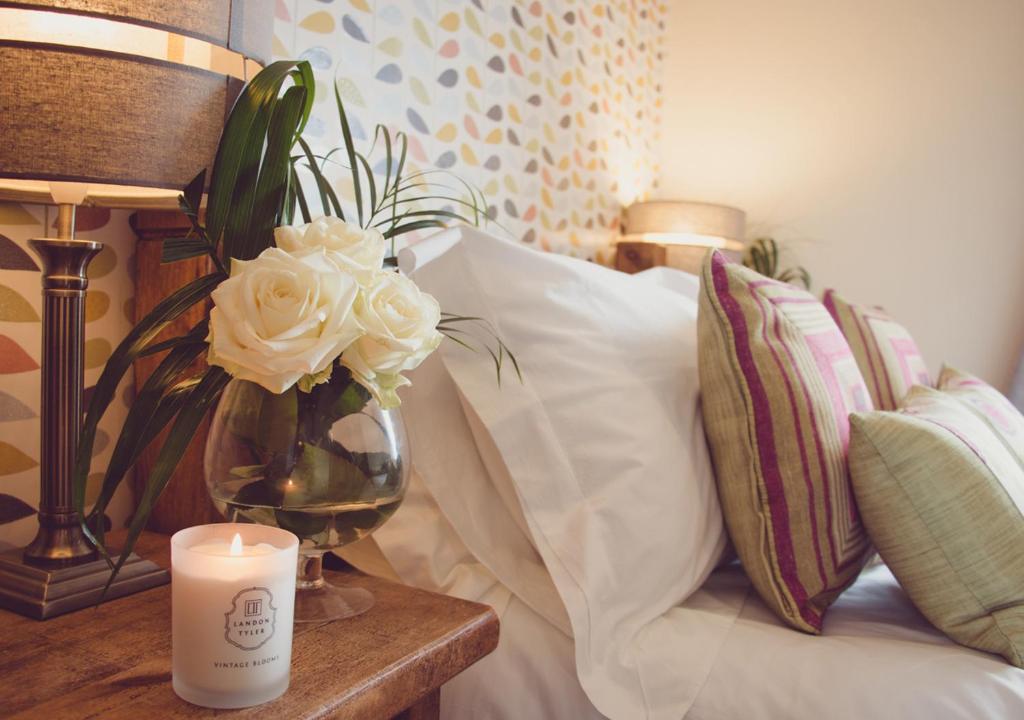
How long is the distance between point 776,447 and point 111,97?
2.57ft

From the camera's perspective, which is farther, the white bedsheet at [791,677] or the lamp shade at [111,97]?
the white bedsheet at [791,677]

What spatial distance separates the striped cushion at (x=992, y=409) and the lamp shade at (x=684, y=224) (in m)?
0.88

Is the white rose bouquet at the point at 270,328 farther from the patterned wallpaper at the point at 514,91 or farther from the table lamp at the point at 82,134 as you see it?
the patterned wallpaper at the point at 514,91

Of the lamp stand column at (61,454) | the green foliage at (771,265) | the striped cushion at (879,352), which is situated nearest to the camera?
the lamp stand column at (61,454)

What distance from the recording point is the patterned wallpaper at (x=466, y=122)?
101 cm

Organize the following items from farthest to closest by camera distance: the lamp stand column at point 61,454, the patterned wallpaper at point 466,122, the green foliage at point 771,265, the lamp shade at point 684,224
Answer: the green foliage at point 771,265 < the lamp shade at point 684,224 < the patterned wallpaper at point 466,122 < the lamp stand column at point 61,454

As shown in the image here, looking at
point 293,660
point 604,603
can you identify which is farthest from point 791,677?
point 293,660

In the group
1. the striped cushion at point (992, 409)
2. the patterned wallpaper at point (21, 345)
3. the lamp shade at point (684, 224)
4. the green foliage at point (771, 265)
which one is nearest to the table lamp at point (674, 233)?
the lamp shade at point (684, 224)

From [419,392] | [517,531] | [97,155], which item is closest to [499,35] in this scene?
[419,392]

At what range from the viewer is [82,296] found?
32.4 inches

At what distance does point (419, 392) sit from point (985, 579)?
684mm

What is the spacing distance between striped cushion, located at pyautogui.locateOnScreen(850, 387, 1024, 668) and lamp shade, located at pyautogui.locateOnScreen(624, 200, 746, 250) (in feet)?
4.53

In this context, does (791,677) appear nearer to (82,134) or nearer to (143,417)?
(143,417)

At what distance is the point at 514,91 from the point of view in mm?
1895
